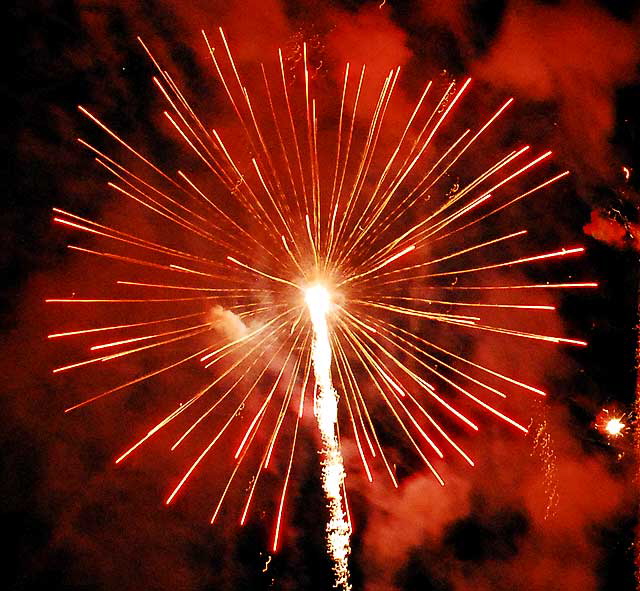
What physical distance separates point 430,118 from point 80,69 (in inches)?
112

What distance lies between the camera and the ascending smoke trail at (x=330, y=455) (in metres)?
4.35

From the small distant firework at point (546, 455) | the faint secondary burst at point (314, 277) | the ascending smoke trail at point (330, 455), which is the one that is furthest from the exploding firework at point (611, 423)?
the ascending smoke trail at point (330, 455)

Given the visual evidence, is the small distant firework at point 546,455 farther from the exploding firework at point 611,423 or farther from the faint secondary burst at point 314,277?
the exploding firework at point 611,423

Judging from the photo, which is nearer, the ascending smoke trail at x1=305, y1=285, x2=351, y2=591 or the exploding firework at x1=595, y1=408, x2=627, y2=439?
the ascending smoke trail at x1=305, y1=285, x2=351, y2=591

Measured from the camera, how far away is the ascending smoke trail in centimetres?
435

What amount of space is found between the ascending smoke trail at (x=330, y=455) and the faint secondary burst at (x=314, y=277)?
0.7 inches

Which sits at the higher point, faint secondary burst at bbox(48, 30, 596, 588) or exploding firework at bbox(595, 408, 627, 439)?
faint secondary burst at bbox(48, 30, 596, 588)

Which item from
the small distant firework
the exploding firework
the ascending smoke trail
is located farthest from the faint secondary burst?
the exploding firework

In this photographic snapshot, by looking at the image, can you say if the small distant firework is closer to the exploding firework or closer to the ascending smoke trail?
the exploding firework

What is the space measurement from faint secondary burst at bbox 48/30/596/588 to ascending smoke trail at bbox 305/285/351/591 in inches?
0.7

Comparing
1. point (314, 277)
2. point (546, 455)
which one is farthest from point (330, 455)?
point (546, 455)

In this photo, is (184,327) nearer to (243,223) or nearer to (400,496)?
(243,223)

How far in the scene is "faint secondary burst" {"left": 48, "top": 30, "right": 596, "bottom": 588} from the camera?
14.0 feet

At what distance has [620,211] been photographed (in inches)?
179
